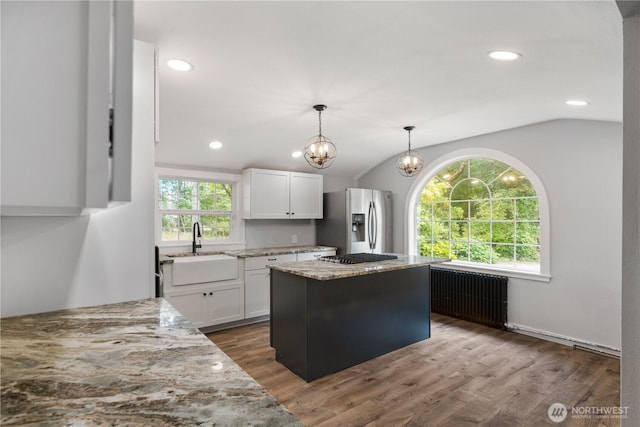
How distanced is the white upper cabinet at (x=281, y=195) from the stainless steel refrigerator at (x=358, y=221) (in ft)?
0.84

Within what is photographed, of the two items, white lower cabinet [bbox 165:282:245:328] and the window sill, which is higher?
the window sill

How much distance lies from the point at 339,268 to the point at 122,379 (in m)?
2.06

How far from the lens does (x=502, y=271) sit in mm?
4051

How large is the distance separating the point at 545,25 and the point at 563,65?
0.61m

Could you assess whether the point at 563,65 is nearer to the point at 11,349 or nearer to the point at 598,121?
the point at 598,121

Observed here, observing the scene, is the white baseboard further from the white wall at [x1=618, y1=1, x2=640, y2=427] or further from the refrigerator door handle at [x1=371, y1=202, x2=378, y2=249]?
the white wall at [x1=618, y1=1, x2=640, y2=427]

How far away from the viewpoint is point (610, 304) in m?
3.27

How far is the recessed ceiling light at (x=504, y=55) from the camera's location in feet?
6.75

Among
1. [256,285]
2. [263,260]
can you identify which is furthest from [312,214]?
[256,285]

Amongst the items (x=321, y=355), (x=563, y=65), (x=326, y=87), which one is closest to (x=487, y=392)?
(x=321, y=355)

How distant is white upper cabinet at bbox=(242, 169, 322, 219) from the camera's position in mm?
4484

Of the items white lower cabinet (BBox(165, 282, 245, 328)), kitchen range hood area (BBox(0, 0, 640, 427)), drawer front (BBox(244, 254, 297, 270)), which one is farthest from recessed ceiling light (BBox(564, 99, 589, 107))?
white lower cabinet (BBox(165, 282, 245, 328))

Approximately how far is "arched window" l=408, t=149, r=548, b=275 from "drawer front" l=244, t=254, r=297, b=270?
6.30 feet

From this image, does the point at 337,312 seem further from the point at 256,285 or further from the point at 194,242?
the point at 194,242
